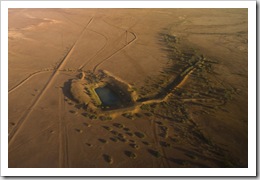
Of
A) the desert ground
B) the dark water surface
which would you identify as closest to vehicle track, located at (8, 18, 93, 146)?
the desert ground

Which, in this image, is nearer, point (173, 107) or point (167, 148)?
point (167, 148)

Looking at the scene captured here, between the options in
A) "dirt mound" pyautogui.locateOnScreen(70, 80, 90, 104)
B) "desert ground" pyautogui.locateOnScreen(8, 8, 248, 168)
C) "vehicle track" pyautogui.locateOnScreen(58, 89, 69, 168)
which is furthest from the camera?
"dirt mound" pyautogui.locateOnScreen(70, 80, 90, 104)

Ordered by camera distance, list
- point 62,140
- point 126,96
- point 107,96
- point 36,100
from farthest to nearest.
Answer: point 107,96 < point 126,96 < point 36,100 < point 62,140

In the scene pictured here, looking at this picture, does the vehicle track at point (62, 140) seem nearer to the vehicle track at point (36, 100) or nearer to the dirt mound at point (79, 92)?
A: the dirt mound at point (79, 92)

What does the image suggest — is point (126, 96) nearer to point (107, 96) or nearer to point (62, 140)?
point (107, 96)

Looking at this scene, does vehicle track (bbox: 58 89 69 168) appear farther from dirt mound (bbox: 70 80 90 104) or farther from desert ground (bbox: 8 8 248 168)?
dirt mound (bbox: 70 80 90 104)

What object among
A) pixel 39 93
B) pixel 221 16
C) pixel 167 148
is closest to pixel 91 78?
pixel 39 93

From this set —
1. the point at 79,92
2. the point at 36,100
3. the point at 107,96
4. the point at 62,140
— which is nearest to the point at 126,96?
the point at 107,96

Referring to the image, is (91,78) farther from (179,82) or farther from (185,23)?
(185,23)
